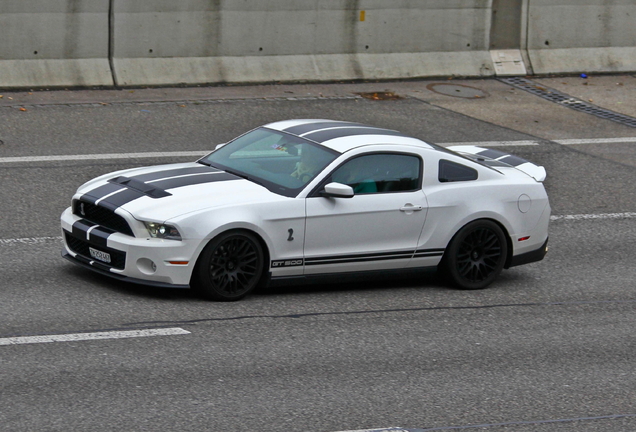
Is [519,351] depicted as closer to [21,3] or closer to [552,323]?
[552,323]

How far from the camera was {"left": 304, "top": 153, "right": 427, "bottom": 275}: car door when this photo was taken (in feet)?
28.0

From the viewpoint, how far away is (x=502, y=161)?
10.0 metres

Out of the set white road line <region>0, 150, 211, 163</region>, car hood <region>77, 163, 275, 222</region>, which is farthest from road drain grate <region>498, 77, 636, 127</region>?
car hood <region>77, 163, 275, 222</region>

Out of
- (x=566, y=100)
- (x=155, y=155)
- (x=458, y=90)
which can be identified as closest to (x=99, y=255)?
(x=155, y=155)

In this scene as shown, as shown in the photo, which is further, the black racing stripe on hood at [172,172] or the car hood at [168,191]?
the black racing stripe on hood at [172,172]

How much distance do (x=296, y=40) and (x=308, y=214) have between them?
30.5 feet

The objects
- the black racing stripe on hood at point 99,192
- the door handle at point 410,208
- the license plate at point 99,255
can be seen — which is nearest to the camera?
the license plate at point 99,255

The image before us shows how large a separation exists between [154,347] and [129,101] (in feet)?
29.2

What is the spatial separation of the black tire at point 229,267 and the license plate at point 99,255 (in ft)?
2.41

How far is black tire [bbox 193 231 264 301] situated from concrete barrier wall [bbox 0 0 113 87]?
8577 millimetres

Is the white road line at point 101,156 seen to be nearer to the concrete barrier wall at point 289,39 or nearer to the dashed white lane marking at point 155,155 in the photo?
the dashed white lane marking at point 155,155

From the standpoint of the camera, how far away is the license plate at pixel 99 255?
816 cm

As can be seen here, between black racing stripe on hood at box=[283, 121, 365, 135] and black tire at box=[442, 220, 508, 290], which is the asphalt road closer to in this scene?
black tire at box=[442, 220, 508, 290]

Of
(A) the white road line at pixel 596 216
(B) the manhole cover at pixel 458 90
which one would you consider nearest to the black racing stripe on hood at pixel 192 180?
(A) the white road line at pixel 596 216
